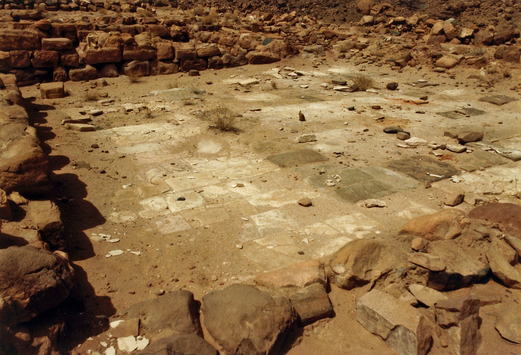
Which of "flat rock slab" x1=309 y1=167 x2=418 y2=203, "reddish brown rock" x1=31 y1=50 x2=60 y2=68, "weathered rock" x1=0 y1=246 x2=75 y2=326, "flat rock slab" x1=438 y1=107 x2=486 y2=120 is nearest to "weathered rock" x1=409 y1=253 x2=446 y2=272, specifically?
"flat rock slab" x1=309 y1=167 x2=418 y2=203

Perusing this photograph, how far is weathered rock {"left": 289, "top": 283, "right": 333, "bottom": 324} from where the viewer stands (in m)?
3.27

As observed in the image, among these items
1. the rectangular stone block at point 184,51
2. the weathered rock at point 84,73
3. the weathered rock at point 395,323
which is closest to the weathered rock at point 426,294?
the weathered rock at point 395,323

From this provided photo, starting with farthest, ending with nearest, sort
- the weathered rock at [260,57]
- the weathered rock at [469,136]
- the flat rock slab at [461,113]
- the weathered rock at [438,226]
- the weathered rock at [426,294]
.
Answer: the weathered rock at [260,57] < the flat rock slab at [461,113] < the weathered rock at [469,136] < the weathered rock at [438,226] < the weathered rock at [426,294]

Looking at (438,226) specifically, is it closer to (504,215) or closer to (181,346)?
(504,215)

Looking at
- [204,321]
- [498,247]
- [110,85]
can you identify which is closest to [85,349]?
[204,321]

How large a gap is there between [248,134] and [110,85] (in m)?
5.46

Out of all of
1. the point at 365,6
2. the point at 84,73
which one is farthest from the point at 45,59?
the point at 365,6

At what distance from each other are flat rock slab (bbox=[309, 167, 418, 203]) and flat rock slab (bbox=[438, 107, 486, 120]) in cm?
363

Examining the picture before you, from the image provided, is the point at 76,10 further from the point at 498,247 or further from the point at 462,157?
the point at 498,247

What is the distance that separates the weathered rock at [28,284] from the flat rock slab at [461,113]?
824cm

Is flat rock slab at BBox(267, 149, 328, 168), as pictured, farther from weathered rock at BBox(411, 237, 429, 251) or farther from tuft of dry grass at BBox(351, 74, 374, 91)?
tuft of dry grass at BBox(351, 74, 374, 91)

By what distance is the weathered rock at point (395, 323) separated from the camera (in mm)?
2963

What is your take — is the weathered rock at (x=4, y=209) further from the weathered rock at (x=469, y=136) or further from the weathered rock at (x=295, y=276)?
the weathered rock at (x=469, y=136)

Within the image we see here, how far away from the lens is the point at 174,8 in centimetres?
1853
